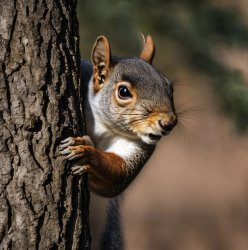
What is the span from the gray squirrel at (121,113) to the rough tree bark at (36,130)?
1.14 ft

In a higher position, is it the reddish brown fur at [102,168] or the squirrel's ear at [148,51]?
the squirrel's ear at [148,51]

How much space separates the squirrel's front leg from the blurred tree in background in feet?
5.48

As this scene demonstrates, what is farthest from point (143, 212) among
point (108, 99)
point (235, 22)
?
point (108, 99)

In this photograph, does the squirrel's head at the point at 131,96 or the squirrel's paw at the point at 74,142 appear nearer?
the squirrel's paw at the point at 74,142

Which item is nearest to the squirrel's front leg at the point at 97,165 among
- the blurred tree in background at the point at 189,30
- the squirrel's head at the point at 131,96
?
the squirrel's head at the point at 131,96

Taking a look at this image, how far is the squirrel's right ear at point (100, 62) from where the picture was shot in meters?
3.29

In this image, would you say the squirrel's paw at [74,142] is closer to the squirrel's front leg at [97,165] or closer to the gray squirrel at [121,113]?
the squirrel's front leg at [97,165]

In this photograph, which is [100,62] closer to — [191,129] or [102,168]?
[102,168]

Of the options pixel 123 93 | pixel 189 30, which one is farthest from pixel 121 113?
pixel 189 30

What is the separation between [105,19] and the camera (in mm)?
4934

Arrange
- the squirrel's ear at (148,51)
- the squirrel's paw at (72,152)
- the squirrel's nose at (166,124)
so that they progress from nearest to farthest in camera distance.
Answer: the squirrel's paw at (72,152) → the squirrel's nose at (166,124) → the squirrel's ear at (148,51)

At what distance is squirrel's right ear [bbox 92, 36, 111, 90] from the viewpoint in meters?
3.29

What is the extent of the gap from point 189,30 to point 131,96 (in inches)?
75.8

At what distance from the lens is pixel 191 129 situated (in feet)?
33.3
